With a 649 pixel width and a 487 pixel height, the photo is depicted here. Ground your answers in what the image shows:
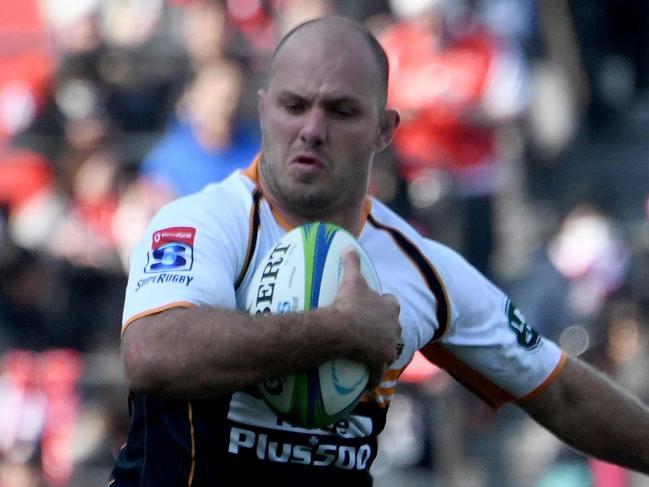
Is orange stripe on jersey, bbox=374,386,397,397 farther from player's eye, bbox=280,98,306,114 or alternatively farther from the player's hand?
player's eye, bbox=280,98,306,114

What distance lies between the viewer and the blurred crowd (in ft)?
32.3

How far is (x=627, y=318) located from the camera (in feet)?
31.0

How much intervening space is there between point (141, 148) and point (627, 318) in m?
4.08

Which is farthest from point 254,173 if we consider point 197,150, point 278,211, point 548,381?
point 197,150

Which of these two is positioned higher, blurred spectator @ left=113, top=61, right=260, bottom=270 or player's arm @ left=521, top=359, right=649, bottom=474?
blurred spectator @ left=113, top=61, right=260, bottom=270

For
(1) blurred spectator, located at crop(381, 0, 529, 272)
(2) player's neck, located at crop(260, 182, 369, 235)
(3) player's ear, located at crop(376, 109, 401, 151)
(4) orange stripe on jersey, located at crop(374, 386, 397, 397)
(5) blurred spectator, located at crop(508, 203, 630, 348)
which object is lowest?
(4) orange stripe on jersey, located at crop(374, 386, 397, 397)

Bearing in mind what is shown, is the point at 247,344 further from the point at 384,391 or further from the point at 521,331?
the point at 521,331

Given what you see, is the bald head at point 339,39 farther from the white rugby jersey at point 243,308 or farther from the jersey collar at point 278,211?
the white rugby jersey at point 243,308

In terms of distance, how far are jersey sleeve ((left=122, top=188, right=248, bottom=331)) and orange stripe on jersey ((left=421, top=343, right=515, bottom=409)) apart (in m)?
0.98

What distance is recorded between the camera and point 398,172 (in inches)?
434

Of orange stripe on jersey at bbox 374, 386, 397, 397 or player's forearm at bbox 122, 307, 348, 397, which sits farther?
orange stripe on jersey at bbox 374, 386, 397, 397

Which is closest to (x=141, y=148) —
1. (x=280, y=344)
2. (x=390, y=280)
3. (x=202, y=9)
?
(x=202, y=9)

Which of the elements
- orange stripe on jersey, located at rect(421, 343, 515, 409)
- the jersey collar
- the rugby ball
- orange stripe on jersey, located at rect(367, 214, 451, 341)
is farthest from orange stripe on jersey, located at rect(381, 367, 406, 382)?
the rugby ball

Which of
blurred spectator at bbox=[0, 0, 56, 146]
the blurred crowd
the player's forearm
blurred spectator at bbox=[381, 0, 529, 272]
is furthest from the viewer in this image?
blurred spectator at bbox=[0, 0, 56, 146]
